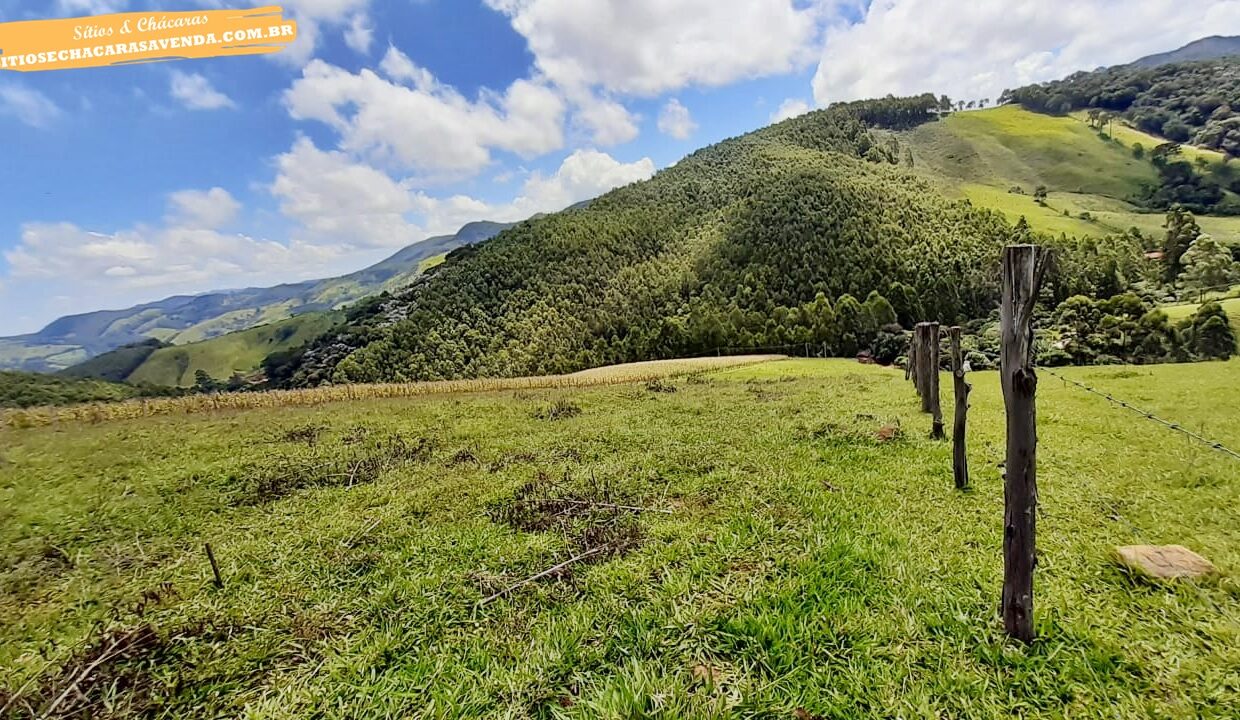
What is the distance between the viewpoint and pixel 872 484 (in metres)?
8.80

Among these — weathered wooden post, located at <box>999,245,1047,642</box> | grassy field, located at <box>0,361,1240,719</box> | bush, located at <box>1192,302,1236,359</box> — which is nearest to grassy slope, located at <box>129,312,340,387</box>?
grassy field, located at <box>0,361,1240,719</box>

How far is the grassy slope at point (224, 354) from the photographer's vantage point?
170 m

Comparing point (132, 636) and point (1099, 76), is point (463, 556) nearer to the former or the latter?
point (132, 636)

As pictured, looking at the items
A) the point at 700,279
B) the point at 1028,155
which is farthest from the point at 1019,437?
the point at 1028,155

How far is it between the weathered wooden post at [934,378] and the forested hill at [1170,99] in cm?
19528

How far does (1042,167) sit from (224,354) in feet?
904

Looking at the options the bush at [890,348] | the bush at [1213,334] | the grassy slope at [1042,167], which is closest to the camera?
the bush at [1213,334]

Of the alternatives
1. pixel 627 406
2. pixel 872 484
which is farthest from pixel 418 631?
pixel 627 406

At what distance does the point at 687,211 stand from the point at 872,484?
134341 millimetres

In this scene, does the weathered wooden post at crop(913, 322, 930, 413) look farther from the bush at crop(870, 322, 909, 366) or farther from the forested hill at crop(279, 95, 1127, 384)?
the forested hill at crop(279, 95, 1127, 384)

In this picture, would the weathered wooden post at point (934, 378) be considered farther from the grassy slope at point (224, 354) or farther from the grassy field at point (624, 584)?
the grassy slope at point (224, 354)

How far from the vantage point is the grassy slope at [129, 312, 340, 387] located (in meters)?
170

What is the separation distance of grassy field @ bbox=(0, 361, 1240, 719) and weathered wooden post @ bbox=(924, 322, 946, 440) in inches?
26.9

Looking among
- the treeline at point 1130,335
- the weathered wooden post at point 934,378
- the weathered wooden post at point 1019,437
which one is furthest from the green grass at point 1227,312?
the weathered wooden post at point 1019,437
